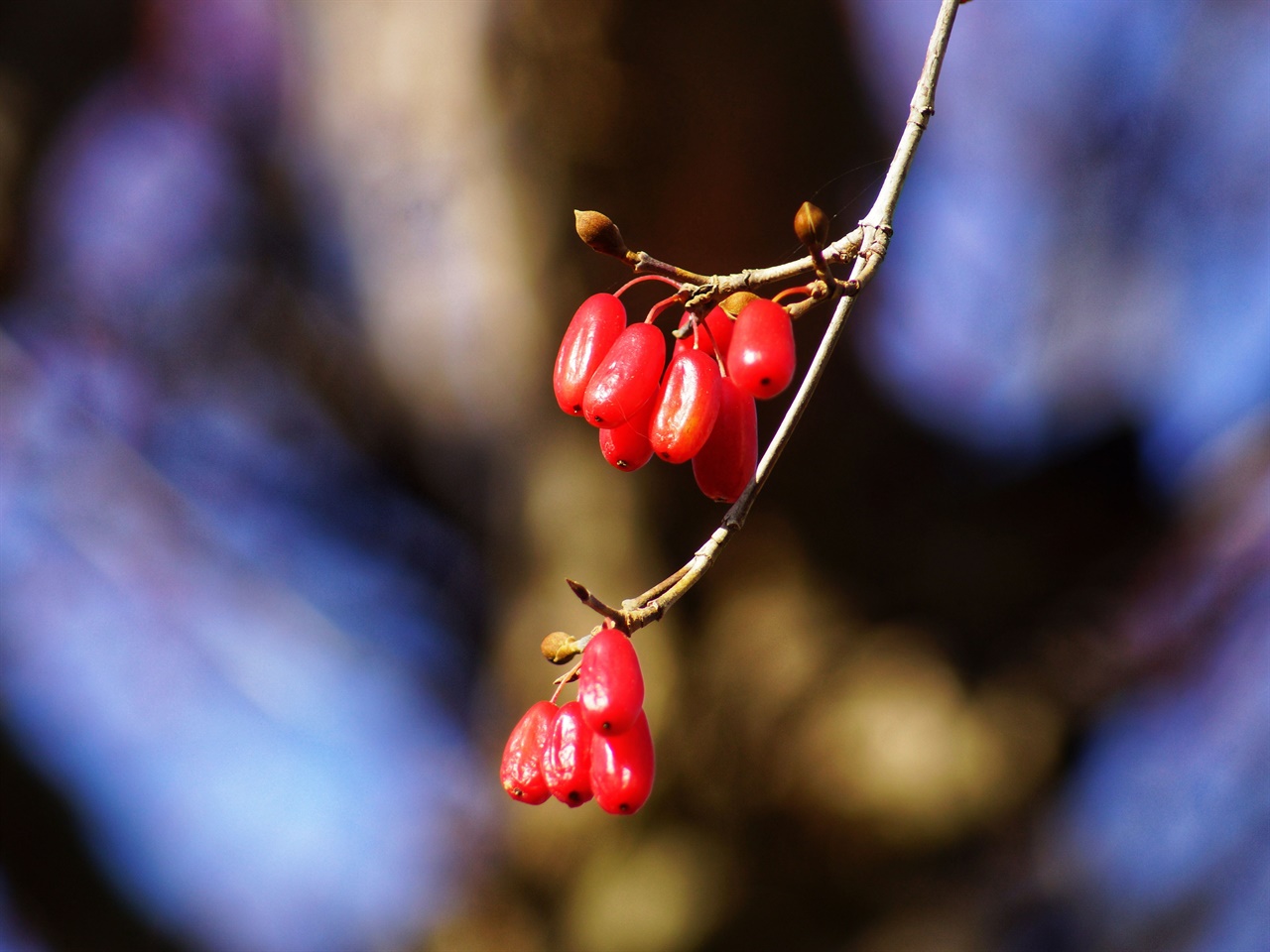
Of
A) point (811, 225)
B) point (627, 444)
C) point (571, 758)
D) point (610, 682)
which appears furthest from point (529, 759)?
point (811, 225)

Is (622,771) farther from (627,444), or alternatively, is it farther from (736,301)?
(736,301)

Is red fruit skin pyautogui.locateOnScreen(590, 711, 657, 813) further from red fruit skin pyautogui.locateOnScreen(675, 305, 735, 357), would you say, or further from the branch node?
red fruit skin pyautogui.locateOnScreen(675, 305, 735, 357)

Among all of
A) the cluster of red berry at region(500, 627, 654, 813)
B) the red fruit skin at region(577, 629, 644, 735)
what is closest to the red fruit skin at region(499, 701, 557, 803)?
the cluster of red berry at region(500, 627, 654, 813)

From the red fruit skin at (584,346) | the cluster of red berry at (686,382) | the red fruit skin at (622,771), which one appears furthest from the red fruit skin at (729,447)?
the red fruit skin at (622,771)

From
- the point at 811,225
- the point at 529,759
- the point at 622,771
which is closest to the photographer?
the point at 811,225

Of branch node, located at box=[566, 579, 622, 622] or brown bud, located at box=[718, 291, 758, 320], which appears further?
brown bud, located at box=[718, 291, 758, 320]

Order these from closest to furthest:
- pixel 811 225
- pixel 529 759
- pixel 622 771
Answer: pixel 811 225 < pixel 622 771 < pixel 529 759

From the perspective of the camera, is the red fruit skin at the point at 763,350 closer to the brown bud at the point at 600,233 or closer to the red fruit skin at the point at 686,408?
the red fruit skin at the point at 686,408
